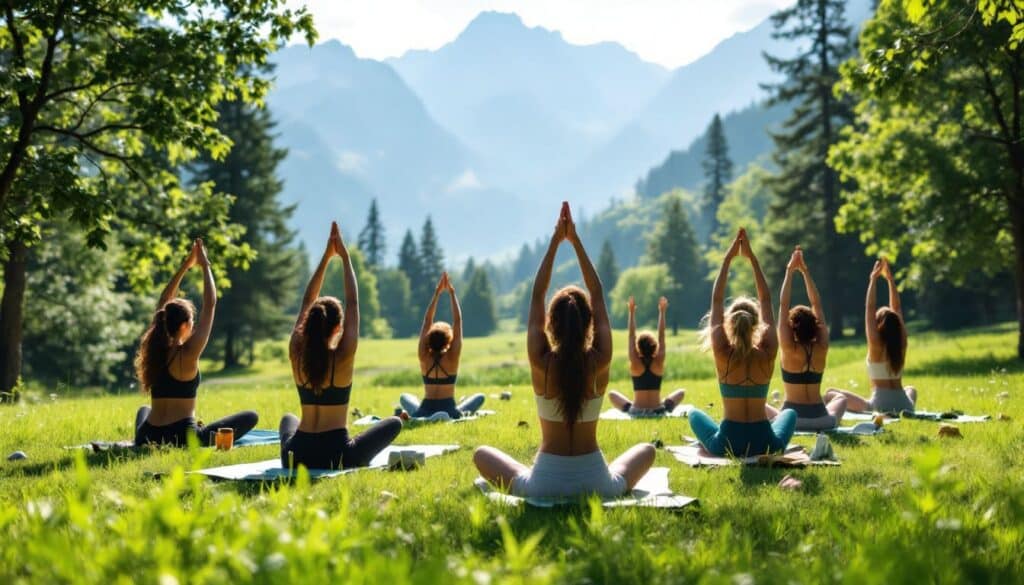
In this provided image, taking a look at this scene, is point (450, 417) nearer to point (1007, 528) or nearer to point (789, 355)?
point (789, 355)

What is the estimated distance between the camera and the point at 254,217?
40.7m

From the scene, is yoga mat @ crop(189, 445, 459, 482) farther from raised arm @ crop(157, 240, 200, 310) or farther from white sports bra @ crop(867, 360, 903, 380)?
white sports bra @ crop(867, 360, 903, 380)

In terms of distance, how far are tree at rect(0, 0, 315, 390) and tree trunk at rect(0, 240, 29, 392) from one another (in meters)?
5.06

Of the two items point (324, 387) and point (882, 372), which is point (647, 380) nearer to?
point (882, 372)

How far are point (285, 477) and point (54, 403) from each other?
9808 mm

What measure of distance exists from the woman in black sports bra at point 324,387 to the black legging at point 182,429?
1.96 metres

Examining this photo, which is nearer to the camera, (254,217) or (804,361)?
(804,361)

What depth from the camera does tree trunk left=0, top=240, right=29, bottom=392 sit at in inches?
690

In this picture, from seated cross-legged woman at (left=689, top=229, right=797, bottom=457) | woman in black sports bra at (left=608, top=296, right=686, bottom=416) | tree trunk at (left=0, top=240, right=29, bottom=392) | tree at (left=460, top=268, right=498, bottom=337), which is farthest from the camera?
tree at (left=460, top=268, right=498, bottom=337)

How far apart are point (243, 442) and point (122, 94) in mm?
6983

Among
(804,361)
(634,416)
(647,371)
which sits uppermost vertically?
(804,361)

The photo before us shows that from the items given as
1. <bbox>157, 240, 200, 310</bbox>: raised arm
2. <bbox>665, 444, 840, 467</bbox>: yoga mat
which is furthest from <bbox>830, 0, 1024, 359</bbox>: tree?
<bbox>157, 240, 200, 310</bbox>: raised arm

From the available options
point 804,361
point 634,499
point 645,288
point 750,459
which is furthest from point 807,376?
point 645,288

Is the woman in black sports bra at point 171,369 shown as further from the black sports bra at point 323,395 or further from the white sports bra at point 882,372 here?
the white sports bra at point 882,372
